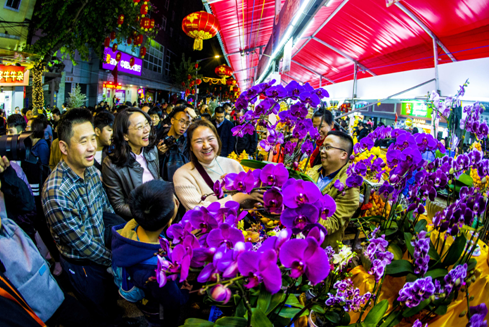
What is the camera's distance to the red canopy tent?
3.04m

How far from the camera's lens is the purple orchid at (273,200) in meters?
0.74

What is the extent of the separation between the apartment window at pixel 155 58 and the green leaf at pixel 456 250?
2815 centimetres

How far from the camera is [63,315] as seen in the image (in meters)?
1.51

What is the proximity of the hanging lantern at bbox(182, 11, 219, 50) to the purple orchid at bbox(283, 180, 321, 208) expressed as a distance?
6.94 metres

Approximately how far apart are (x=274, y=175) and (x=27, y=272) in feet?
4.33

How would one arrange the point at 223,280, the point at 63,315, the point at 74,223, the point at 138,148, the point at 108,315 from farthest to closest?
the point at 138,148 → the point at 108,315 → the point at 74,223 → the point at 63,315 → the point at 223,280

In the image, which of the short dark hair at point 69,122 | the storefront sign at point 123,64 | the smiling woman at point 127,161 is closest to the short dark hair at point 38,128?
the smiling woman at point 127,161

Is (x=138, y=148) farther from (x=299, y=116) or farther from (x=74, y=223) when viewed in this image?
(x=299, y=116)

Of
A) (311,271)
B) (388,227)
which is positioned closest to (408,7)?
(388,227)

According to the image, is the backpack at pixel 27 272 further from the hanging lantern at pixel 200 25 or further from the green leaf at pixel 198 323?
the hanging lantern at pixel 200 25

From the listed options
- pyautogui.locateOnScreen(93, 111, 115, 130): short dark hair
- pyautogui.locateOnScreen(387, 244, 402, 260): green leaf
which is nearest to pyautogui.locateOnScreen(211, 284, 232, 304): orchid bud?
pyautogui.locateOnScreen(387, 244, 402, 260): green leaf

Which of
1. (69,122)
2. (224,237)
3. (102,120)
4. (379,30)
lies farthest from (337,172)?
(379,30)

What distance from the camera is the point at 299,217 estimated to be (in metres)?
0.69

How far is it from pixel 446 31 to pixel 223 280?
4009mm
